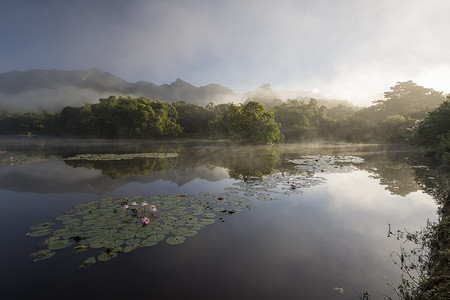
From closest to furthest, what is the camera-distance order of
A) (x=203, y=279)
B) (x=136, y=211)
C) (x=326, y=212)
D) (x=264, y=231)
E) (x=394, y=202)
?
(x=203, y=279)
(x=264, y=231)
(x=136, y=211)
(x=326, y=212)
(x=394, y=202)

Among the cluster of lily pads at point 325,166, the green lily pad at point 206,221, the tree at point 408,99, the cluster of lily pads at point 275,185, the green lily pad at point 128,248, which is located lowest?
the green lily pad at point 128,248

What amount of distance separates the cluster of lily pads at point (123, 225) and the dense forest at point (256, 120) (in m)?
30.8

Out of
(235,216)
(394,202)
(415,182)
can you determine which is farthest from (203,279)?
(415,182)

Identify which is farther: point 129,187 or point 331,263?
point 129,187

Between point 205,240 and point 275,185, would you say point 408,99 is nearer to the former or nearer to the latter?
point 275,185

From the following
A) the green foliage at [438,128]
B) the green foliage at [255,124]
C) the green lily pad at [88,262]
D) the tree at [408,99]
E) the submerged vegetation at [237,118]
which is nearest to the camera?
the green lily pad at [88,262]

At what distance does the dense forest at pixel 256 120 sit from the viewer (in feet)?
132

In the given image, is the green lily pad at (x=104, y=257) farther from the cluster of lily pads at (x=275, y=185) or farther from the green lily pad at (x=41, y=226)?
the cluster of lily pads at (x=275, y=185)

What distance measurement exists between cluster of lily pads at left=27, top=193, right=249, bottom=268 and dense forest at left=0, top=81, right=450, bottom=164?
3078 cm

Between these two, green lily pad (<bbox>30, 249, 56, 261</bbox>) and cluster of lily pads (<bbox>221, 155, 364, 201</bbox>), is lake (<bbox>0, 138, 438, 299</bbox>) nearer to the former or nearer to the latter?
green lily pad (<bbox>30, 249, 56, 261</bbox>)

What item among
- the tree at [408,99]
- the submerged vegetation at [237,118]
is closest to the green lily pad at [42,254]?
the submerged vegetation at [237,118]

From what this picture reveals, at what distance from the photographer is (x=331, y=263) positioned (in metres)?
Answer: 4.23

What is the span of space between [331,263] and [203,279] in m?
2.55

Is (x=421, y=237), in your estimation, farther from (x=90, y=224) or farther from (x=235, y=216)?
(x=90, y=224)
